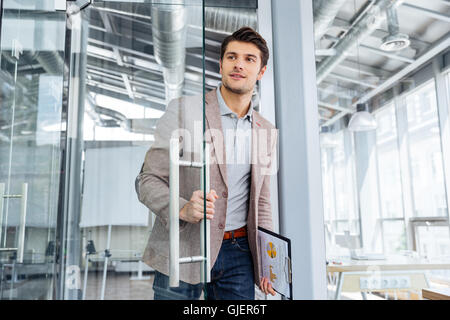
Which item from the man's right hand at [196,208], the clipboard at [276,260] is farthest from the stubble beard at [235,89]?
the man's right hand at [196,208]

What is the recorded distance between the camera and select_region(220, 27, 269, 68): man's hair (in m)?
2.10

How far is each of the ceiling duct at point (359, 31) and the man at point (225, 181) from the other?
0.37 metres

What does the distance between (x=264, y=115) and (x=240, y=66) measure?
29cm

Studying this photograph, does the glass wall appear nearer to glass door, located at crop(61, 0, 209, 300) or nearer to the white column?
the white column

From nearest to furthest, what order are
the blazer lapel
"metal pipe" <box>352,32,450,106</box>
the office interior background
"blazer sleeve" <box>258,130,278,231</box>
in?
the office interior background → the blazer lapel → "blazer sleeve" <box>258,130,278,231</box> → "metal pipe" <box>352,32,450,106</box>

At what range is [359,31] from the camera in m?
2.25

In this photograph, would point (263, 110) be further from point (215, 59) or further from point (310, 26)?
point (310, 26)

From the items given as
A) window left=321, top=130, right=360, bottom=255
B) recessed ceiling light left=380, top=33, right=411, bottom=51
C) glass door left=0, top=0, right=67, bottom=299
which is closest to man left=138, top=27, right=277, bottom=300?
window left=321, top=130, right=360, bottom=255

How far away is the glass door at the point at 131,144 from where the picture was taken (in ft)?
4.79

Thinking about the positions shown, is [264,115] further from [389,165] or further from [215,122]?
[389,165]

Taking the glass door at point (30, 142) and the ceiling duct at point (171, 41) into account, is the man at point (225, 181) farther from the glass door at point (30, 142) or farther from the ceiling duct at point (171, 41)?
the glass door at point (30, 142)

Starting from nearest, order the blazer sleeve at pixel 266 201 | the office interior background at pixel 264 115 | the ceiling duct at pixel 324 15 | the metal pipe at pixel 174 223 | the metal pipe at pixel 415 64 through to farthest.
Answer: the metal pipe at pixel 174 223
the office interior background at pixel 264 115
the blazer sleeve at pixel 266 201
the metal pipe at pixel 415 64
the ceiling duct at pixel 324 15
